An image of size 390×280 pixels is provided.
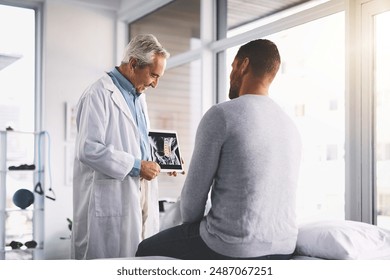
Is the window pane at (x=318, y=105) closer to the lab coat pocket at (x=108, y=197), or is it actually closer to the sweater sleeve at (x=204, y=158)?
the lab coat pocket at (x=108, y=197)

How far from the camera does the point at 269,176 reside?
47.6 inches

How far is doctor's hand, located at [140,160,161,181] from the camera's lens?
1748mm

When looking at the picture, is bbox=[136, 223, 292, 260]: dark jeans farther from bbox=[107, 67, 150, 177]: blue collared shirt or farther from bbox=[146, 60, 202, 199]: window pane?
bbox=[146, 60, 202, 199]: window pane

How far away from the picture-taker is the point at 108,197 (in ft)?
5.80

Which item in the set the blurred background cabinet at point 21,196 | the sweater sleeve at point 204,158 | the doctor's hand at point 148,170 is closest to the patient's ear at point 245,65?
the sweater sleeve at point 204,158

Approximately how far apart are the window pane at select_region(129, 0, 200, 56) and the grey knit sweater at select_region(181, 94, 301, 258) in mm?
1903

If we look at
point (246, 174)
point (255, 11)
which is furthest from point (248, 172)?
point (255, 11)

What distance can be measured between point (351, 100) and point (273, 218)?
3.09ft

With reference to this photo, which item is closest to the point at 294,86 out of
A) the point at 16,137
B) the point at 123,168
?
the point at 123,168

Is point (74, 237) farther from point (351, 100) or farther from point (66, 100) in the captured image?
point (351, 100)

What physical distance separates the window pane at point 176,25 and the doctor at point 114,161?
1.28 meters

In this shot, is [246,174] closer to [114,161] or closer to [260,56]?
[260,56]

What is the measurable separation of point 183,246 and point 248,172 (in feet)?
0.91

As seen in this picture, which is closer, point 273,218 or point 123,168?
point 273,218
